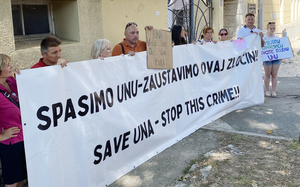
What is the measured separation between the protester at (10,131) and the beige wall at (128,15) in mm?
3320

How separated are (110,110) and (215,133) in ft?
6.84

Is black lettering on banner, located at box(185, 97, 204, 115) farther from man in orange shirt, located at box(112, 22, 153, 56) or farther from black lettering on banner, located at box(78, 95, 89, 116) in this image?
black lettering on banner, located at box(78, 95, 89, 116)

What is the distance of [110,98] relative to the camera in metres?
3.50

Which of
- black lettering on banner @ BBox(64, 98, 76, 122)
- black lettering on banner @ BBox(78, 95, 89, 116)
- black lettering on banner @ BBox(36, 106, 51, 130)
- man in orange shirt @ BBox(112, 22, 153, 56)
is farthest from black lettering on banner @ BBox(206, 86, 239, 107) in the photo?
black lettering on banner @ BBox(36, 106, 51, 130)

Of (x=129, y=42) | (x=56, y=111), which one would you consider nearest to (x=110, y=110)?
(x=56, y=111)

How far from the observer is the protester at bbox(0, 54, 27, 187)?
271 cm

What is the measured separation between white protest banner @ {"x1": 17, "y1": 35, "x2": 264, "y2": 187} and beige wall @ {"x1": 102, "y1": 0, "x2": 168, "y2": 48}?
1.78 m

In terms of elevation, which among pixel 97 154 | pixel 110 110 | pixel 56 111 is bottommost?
pixel 97 154

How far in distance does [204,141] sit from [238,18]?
30.7ft

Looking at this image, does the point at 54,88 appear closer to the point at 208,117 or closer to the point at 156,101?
the point at 156,101

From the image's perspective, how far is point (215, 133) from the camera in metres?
4.98

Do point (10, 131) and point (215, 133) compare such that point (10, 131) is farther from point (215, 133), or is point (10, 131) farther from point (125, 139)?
point (215, 133)

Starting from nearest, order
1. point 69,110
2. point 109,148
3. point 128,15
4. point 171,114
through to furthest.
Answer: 1. point 69,110
2. point 109,148
3. point 171,114
4. point 128,15

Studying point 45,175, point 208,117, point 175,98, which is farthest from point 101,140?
point 208,117
